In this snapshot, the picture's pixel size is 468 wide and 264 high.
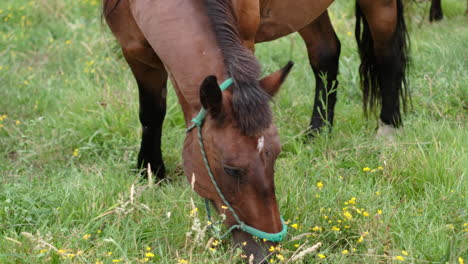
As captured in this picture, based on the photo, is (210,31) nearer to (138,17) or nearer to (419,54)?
(138,17)

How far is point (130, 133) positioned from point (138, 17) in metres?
1.62

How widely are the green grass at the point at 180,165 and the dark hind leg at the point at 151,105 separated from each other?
6.4 inches

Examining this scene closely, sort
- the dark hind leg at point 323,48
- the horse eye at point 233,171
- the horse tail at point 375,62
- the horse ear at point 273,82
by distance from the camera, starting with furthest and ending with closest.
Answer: the dark hind leg at point 323,48, the horse tail at point 375,62, the horse ear at point 273,82, the horse eye at point 233,171

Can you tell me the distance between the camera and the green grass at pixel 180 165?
2.90m

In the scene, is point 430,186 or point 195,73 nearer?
point 195,73

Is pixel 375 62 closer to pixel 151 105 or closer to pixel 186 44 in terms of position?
pixel 151 105

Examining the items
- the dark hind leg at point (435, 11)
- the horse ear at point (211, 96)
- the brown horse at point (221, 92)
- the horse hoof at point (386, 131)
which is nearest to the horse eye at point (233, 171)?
the brown horse at point (221, 92)

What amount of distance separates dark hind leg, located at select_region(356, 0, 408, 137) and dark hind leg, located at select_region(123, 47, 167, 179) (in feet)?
5.44

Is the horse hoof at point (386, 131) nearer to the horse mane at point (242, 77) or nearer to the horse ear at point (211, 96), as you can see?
the horse mane at point (242, 77)

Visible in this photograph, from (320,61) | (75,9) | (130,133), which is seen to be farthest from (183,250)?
(75,9)

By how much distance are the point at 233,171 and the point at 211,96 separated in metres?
0.33

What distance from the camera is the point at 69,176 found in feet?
13.2

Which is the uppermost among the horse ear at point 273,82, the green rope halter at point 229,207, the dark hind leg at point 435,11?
the horse ear at point 273,82

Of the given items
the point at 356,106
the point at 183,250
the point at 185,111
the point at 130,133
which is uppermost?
the point at 185,111
